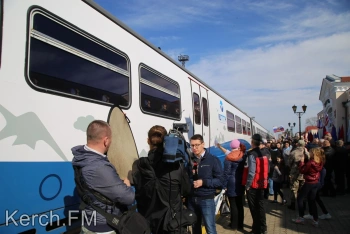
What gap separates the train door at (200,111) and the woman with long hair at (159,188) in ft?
13.2

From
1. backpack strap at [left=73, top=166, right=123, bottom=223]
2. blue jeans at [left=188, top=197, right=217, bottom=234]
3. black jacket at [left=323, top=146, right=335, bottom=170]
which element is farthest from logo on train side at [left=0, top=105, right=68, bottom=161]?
black jacket at [left=323, top=146, right=335, bottom=170]

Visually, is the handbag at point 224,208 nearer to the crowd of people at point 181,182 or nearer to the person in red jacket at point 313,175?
the crowd of people at point 181,182

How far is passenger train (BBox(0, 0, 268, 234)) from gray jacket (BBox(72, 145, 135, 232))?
0.50 meters

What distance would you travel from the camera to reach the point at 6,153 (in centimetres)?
234

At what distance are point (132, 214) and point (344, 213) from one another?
22.3 ft

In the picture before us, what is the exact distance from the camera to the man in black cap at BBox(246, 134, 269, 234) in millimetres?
5246

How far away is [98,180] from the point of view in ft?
7.69

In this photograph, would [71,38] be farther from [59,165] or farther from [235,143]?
[235,143]

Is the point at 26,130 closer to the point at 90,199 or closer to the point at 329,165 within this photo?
the point at 90,199


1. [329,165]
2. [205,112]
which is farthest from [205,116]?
[329,165]

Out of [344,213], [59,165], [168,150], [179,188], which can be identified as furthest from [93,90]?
[344,213]

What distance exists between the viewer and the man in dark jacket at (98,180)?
235 cm

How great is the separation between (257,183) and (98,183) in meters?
3.66

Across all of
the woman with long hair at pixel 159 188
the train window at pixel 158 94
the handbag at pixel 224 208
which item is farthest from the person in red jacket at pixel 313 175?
the woman with long hair at pixel 159 188
